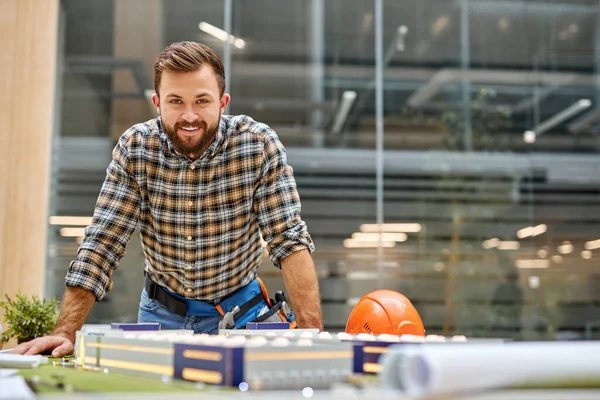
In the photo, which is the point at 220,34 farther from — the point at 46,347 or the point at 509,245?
the point at 46,347

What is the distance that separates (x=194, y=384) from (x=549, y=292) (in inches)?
252

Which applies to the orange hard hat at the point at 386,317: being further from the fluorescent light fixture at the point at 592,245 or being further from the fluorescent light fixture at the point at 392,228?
the fluorescent light fixture at the point at 592,245

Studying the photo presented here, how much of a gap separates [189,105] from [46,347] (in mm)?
708

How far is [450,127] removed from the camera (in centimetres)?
679

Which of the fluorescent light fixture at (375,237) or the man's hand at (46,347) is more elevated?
the fluorescent light fixture at (375,237)

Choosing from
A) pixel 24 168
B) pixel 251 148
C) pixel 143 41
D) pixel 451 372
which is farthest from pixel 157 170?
pixel 143 41

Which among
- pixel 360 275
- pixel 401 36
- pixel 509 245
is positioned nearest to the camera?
pixel 360 275

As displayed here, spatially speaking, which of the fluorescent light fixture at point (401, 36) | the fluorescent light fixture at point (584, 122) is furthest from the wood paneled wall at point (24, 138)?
the fluorescent light fixture at point (584, 122)

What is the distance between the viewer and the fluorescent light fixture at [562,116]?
6.89 m

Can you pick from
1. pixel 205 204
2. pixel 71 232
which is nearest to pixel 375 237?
pixel 71 232

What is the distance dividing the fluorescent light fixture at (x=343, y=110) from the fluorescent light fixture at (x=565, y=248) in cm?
246

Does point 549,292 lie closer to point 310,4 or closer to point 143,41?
point 310,4

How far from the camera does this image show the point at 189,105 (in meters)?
1.84

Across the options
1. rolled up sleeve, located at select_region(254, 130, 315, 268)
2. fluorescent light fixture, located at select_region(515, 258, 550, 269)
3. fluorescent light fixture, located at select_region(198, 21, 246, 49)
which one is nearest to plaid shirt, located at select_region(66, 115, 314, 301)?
rolled up sleeve, located at select_region(254, 130, 315, 268)
